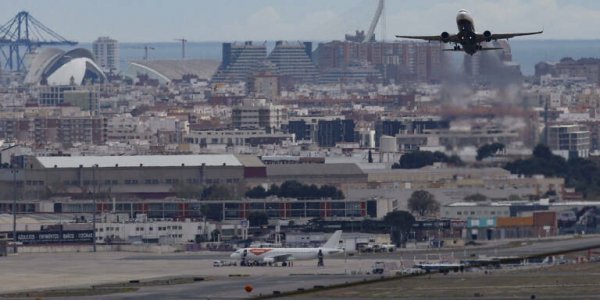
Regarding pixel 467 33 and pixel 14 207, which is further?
pixel 14 207

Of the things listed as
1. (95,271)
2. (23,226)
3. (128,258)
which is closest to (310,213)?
(23,226)

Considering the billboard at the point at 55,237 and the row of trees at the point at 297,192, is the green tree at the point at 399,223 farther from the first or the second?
the row of trees at the point at 297,192

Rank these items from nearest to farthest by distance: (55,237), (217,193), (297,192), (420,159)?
(55,237)
(297,192)
(217,193)
(420,159)

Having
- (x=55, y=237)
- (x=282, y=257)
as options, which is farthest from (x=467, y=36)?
(x=55, y=237)

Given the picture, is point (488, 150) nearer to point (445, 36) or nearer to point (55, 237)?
point (55, 237)

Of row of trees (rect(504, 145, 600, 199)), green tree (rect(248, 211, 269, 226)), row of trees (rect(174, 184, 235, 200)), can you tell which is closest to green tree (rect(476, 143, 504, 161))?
green tree (rect(248, 211, 269, 226))

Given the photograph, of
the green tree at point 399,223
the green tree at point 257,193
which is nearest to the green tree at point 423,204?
the green tree at point 257,193

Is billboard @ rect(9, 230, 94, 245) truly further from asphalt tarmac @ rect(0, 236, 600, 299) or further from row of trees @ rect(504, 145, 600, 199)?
row of trees @ rect(504, 145, 600, 199)
